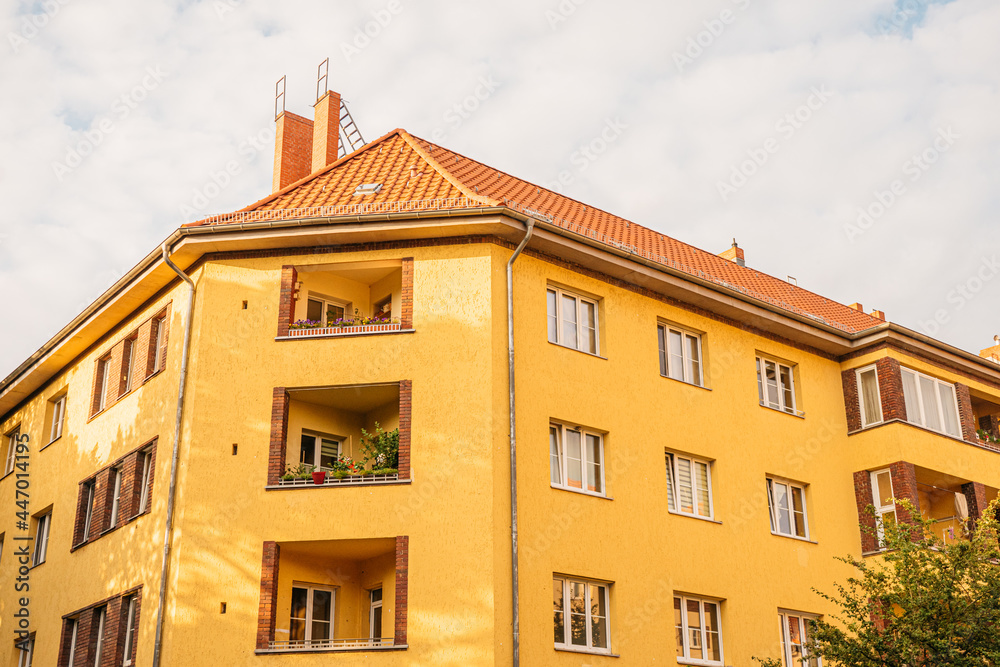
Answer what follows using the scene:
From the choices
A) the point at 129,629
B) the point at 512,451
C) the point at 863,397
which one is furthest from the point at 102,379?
the point at 863,397

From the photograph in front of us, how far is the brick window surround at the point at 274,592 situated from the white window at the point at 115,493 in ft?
16.8

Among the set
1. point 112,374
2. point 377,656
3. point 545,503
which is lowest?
point 377,656

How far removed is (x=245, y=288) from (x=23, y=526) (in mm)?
10203

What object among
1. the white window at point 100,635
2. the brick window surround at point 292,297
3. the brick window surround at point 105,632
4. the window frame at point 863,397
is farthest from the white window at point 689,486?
the white window at point 100,635

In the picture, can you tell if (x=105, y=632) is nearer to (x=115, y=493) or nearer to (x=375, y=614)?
(x=115, y=493)

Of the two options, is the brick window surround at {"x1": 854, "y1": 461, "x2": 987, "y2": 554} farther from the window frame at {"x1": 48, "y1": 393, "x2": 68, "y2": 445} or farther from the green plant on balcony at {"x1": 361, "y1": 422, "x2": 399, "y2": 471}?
the window frame at {"x1": 48, "y1": 393, "x2": 68, "y2": 445}

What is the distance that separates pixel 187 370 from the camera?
69.9 ft

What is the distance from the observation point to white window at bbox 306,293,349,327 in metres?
23.1

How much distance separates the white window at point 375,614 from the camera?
20.7 m

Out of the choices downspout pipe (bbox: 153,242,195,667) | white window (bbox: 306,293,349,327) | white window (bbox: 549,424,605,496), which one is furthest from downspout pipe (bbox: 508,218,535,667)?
downspout pipe (bbox: 153,242,195,667)

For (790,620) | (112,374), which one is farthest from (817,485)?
(112,374)

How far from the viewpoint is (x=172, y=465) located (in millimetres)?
20688

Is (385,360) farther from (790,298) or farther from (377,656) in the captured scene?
(790,298)

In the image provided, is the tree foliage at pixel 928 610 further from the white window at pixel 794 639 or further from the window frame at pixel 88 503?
the window frame at pixel 88 503
